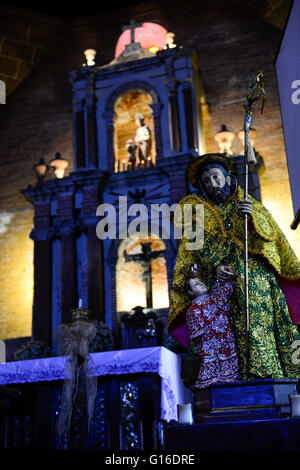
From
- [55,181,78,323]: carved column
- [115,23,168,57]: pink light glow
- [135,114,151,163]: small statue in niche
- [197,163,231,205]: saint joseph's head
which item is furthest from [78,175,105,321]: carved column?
[197,163,231,205]: saint joseph's head

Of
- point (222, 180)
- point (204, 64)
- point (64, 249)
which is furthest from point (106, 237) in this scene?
point (222, 180)

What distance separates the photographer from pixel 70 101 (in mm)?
11641

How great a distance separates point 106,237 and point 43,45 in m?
4.93

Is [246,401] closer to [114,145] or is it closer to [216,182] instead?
[216,182]

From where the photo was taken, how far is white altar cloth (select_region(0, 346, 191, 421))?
5.61 meters

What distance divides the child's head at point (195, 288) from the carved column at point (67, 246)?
496 cm

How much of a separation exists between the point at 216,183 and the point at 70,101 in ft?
24.8

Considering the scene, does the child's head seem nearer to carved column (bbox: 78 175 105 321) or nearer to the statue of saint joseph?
the statue of saint joseph

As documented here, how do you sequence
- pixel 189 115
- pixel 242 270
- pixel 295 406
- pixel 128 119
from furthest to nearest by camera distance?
pixel 128 119, pixel 189 115, pixel 242 270, pixel 295 406

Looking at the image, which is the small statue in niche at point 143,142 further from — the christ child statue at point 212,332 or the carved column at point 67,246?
the christ child statue at point 212,332

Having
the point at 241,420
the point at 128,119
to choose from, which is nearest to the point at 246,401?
the point at 241,420

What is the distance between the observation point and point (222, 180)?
472cm

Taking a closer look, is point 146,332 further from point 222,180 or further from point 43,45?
point 43,45

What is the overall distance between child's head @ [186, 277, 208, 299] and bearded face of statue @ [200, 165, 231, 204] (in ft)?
2.42
